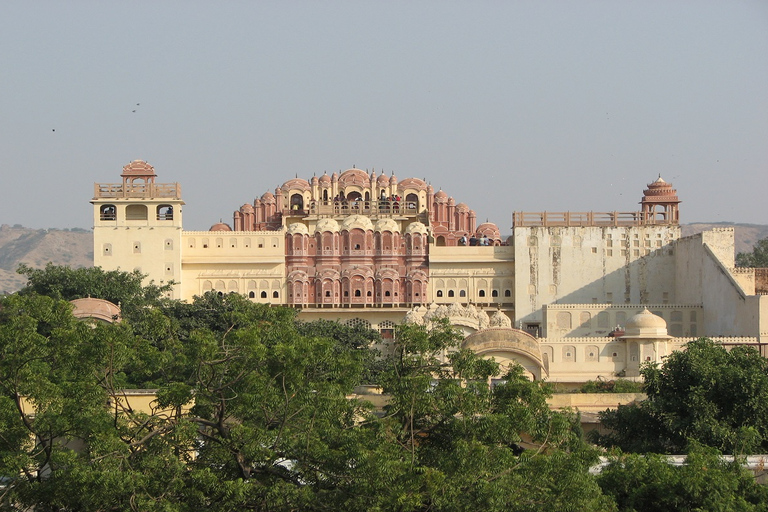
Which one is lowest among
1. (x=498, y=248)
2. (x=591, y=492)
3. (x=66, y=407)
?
(x=591, y=492)

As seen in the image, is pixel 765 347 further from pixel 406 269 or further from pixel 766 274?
pixel 406 269

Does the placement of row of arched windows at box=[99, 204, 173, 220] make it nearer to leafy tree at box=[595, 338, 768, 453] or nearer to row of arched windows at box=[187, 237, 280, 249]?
row of arched windows at box=[187, 237, 280, 249]

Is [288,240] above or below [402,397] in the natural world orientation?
above

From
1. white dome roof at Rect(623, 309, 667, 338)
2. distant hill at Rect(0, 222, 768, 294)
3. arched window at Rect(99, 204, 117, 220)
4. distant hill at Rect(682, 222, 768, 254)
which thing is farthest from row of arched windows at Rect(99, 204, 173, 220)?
distant hill at Rect(682, 222, 768, 254)

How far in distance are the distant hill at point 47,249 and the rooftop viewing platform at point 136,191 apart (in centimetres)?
11623

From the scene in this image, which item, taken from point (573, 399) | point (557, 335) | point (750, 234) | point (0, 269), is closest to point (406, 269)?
point (557, 335)

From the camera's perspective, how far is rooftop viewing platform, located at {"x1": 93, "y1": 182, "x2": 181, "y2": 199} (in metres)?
57.8

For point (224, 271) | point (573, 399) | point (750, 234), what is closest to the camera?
point (573, 399)

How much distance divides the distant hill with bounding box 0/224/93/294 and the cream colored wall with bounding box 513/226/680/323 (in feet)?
400

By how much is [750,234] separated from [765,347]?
152644mm

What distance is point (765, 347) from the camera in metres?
46.4

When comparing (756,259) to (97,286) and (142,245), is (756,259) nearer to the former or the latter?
(142,245)

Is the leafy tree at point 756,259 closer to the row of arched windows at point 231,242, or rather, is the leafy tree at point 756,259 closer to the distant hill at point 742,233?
the row of arched windows at point 231,242

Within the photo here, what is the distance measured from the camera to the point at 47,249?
18388 cm
